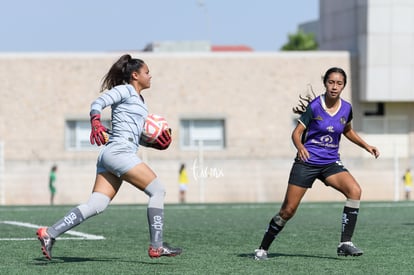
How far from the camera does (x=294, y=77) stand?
45719 mm

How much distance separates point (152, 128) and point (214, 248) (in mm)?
2551

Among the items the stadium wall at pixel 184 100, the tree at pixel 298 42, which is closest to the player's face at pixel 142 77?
the stadium wall at pixel 184 100

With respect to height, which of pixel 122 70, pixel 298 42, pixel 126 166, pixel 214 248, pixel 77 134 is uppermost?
pixel 298 42

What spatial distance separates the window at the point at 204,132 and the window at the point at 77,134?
3.89 meters

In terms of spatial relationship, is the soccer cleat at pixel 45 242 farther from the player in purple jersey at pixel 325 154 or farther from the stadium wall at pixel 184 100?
the stadium wall at pixel 184 100

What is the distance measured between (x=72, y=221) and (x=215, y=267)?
1.39m

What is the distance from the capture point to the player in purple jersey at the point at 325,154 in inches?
430

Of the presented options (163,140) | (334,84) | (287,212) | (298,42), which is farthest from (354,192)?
(298,42)

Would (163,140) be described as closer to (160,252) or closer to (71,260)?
(160,252)

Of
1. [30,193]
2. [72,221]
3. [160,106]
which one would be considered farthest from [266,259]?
[160,106]

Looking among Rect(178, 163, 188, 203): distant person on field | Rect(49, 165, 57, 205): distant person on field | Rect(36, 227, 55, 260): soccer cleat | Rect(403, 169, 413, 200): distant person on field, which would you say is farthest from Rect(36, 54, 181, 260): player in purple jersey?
Rect(403, 169, 413, 200): distant person on field

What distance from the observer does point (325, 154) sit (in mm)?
11039

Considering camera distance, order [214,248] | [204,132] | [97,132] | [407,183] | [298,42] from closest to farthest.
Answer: [97,132] → [214,248] → [407,183] → [204,132] → [298,42]

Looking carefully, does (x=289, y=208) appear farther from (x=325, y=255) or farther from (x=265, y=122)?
(x=265, y=122)
